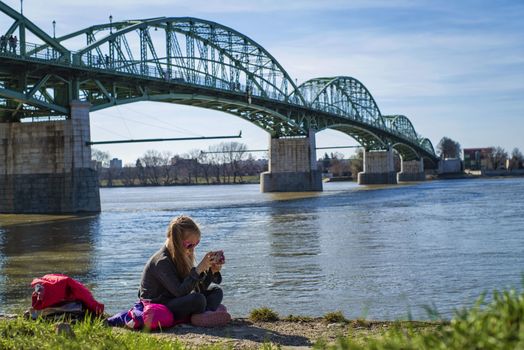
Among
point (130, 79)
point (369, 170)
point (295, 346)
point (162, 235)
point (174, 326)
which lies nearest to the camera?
point (295, 346)

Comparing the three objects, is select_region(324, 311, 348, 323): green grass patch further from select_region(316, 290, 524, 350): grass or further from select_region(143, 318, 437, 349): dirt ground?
select_region(316, 290, 524, 350): grass

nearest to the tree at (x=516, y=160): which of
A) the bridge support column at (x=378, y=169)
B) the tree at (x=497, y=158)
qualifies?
the tree at (x=497, y=158)

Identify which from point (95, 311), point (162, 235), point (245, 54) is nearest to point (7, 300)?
point (95, 311)

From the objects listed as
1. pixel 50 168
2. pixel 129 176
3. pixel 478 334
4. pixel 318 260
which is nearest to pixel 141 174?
pixel 129 176

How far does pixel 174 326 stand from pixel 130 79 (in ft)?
145

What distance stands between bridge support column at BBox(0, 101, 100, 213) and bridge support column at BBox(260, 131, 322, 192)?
38.2 m

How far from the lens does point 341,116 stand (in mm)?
93938

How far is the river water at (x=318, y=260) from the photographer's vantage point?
1045cm

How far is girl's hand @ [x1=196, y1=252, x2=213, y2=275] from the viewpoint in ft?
22.5

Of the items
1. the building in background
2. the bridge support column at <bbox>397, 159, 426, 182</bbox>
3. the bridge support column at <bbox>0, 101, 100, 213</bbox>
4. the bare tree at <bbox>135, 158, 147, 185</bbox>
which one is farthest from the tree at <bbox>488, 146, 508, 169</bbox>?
the bridge support column at <bbox>0, 101, 100, 213</bbox>

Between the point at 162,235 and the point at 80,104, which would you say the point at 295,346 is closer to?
the point at 162,235

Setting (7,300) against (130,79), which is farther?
(130,79)

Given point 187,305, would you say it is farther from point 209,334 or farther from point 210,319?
point 209,334

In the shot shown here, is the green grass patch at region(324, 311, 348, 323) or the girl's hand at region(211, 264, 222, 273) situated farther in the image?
the green grass patch at region(324, 311, 348, 323)
